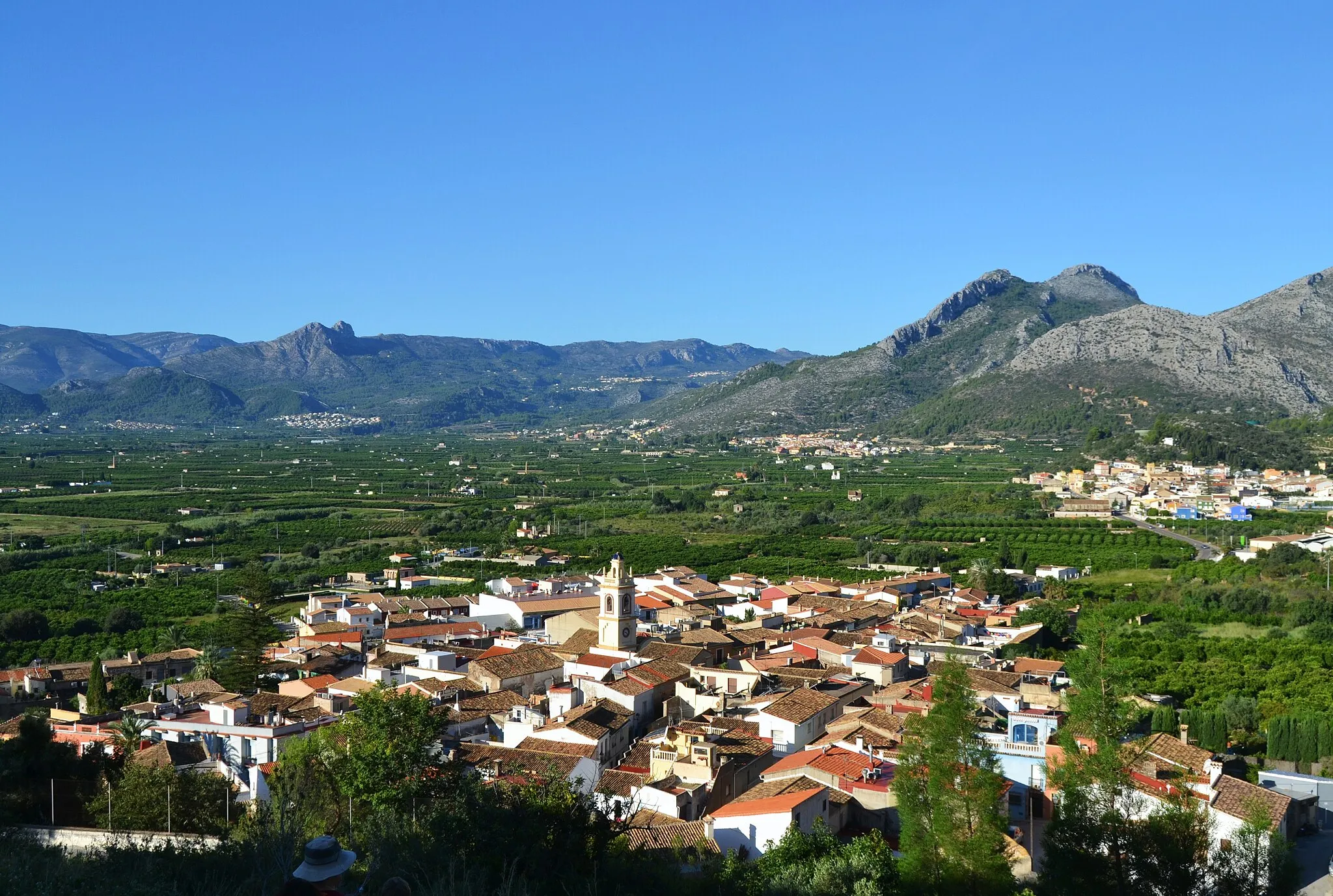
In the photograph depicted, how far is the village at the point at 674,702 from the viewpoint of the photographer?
18828 millimetres

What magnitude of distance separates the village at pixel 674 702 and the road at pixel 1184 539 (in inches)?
924

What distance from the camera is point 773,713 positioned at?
23.5m

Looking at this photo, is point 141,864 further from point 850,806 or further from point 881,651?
point 881,651

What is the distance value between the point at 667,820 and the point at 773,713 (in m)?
6.05

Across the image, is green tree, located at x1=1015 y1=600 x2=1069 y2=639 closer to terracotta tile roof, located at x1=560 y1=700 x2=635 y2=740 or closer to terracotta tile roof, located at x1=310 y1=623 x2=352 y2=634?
terracotta tile roof, located at x1=560 y1=700 x2=635 y2=740

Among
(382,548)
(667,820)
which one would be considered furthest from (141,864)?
(382,548)

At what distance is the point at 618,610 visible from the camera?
2880 cm

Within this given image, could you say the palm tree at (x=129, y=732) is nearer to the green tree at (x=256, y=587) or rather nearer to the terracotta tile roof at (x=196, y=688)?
the terracotta tile roof at (x=196, y=688)

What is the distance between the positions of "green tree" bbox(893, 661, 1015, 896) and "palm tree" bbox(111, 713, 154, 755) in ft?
46.6

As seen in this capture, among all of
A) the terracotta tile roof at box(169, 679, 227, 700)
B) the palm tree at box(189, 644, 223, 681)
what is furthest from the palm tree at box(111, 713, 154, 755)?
the palm tree at box(189, 644, 223, 681)

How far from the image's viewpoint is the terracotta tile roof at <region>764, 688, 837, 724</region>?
23297 mm

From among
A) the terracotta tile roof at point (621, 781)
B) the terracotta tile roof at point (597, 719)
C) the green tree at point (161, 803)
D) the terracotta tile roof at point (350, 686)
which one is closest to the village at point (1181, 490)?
the terracotta tile roof at point (597, 719)

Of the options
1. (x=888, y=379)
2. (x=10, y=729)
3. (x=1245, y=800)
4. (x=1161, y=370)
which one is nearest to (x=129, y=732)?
(x=10, y=729)

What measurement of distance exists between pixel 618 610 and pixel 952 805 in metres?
14.8
